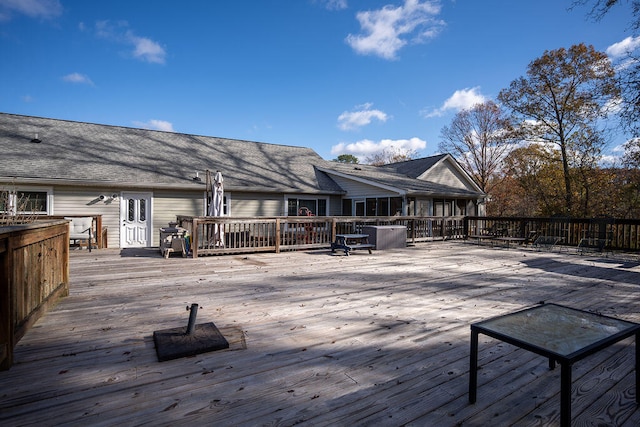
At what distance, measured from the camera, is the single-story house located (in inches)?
417

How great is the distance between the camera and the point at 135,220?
458 inches

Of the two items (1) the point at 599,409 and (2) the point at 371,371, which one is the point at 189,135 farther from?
(1) the point at 599,409

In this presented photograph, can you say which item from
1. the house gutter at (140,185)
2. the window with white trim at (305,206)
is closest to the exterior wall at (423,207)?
the window with white trim at (305,206)

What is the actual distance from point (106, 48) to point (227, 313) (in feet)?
53.6

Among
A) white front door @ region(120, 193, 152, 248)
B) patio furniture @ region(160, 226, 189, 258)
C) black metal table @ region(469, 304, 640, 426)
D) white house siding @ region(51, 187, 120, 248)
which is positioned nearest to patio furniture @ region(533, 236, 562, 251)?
black metal table @ region(469, 304, 640, 426)

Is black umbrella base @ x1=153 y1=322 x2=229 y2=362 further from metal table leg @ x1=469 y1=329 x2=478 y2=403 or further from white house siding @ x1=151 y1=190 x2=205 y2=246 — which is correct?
white house siding @ x1=151 y1=190 x2=205 y2=246

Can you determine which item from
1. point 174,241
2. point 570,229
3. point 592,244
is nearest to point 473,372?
point 174,241

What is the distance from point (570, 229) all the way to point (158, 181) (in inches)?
619

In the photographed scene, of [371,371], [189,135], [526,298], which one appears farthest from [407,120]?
[371,371]

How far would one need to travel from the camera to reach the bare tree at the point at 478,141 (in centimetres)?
2747

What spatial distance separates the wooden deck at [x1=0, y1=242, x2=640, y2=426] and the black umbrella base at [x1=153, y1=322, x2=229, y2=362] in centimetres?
7

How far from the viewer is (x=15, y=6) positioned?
37.5 ft

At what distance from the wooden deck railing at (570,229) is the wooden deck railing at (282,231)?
1.71m

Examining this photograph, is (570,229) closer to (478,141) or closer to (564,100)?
(564,100)
